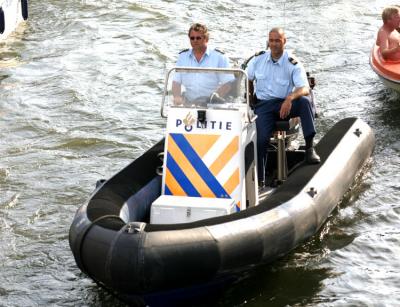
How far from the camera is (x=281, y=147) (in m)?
8.19

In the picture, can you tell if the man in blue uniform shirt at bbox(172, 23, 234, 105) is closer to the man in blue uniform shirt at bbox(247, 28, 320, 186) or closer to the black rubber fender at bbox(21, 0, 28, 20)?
the man in blue uniform shirt at bbox(247, 28, 320, 186)

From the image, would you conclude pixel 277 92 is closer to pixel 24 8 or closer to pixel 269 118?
pixel 269 118

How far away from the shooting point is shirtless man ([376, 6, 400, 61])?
11156 millimetres

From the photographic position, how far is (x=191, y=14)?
16594 millimetres

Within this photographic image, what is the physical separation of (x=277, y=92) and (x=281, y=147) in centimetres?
52

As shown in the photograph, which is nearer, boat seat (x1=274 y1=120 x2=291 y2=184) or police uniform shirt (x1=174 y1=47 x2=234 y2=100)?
police uniform shirt (x1=174 y1=47 x2=234 y2=100)

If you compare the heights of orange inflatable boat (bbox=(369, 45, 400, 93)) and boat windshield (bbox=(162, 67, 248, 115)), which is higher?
boat windshield (bbox=(162, 67, 248, 115))

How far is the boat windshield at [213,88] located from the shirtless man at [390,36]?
4248mm

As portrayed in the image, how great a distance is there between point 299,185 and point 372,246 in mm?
1026

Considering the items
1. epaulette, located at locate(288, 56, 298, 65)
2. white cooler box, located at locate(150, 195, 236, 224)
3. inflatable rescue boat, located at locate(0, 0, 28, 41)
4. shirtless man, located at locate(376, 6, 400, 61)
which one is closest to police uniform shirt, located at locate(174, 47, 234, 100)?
epaulette, located at locate(288, 56, 298, 65)

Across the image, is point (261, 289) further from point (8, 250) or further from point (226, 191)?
point (8, 250)

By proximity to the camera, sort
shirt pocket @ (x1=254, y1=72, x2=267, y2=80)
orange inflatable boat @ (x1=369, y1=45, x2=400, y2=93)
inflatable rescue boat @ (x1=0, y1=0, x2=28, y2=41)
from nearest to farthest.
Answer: shirt pocket @ (x1=254, y1=72, x2=267, y2=80)
orange inflatable boat @ (x1=369, y1=45, x2=400, y2=93)
inflatable rescue boat @ (x1=0, y1=0, x2=28, y2=41)

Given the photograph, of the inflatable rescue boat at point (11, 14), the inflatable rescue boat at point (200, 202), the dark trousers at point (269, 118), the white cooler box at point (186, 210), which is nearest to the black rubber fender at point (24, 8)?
the inflatable rescue boat at point (11, 14)

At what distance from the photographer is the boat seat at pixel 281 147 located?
798cm
